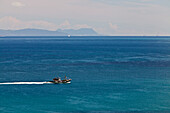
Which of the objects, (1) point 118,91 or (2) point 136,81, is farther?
(2) point 136,81

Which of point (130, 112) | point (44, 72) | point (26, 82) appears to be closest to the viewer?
point (130, 112)

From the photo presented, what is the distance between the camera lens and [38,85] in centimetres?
9831

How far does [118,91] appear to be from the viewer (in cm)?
8919

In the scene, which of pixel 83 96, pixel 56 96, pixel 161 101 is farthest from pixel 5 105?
pixel 161 101

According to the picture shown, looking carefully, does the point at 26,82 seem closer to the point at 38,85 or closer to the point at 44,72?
the point at 38,85

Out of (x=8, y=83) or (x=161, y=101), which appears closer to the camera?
(x=161, y=101)

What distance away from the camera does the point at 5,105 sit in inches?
3007

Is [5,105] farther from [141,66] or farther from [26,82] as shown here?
[141,66]

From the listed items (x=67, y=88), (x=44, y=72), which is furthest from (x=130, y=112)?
(x=44, y=72)

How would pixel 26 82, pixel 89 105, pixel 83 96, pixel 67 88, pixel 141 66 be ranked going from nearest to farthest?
pixel 89 105
pixel 83 96
pixel 67 88
pixel 26 82
pixel 141 66

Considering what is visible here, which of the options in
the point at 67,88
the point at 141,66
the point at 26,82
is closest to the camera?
the point at 67,88

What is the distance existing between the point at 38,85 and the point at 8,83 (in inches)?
433

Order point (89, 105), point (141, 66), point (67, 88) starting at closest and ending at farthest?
1. point (89, 105)
2. point (67, 88)
3. point (141, 66)

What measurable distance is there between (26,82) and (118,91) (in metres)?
33.1
